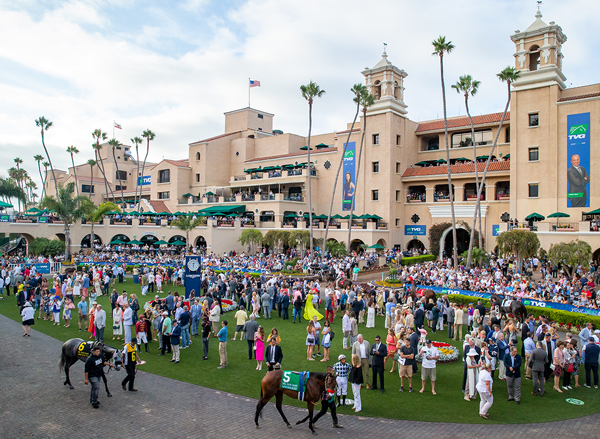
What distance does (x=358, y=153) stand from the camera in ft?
142

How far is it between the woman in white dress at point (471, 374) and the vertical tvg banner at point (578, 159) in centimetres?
2654

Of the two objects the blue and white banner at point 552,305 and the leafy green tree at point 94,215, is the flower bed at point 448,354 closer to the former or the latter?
the blue and white banner at point 552,305

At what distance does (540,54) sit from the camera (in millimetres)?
33688

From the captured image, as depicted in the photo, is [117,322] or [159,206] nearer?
[117,322]

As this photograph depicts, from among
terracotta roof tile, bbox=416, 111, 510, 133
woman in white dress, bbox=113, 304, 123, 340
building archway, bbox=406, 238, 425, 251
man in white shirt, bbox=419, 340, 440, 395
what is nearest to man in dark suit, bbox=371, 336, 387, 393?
man in white shirt, bbox=419, 340, 440, 395

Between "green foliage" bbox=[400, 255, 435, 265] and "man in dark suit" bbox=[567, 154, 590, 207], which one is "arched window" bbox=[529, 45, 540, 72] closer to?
"man in dark suit" bbox=[567, 154, 590, 207]

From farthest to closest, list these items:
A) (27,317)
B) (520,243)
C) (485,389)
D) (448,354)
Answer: (520,243) → (27,317) → (448,354) → (485,389)

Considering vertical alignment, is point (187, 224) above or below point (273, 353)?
above

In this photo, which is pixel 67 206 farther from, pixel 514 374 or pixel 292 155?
pixel 514 374

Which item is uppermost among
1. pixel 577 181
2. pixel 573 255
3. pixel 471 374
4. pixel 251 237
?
pixel 577 181

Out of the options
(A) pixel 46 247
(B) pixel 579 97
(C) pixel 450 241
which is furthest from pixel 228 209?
(B) pixel 579 97

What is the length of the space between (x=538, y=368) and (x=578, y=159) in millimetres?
26449

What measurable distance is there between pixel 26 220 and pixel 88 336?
29.6m

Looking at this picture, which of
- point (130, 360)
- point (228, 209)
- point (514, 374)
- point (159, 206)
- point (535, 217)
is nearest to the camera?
point (514, 374)
